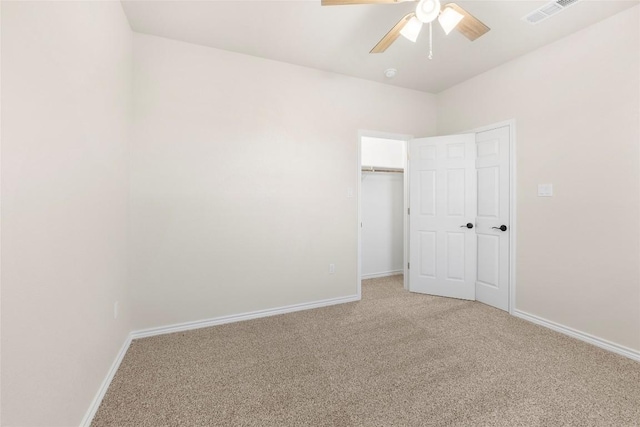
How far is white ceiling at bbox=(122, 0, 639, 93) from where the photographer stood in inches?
81.4

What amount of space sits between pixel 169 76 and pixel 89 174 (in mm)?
1438

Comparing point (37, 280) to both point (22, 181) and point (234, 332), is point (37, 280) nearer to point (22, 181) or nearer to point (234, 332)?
point (22, 181)

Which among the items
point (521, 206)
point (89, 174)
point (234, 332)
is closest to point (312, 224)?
point (234, 332)

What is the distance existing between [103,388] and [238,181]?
6.05 feet

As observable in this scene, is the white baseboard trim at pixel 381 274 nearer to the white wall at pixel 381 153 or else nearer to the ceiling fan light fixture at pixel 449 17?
the white wall at pixel 381 153

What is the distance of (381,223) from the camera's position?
441 cm

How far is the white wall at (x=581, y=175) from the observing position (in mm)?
2086

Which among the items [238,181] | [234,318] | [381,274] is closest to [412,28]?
[238,181]

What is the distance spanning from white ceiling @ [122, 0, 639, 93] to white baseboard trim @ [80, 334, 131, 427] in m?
2.67

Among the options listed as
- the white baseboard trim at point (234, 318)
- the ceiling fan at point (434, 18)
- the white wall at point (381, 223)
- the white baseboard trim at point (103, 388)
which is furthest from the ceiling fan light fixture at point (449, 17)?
the white baseboard trim at point (103, 388)

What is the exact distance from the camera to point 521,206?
110 inches

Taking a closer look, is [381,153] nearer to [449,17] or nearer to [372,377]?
[449,17]

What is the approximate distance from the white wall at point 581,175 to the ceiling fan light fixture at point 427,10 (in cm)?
169

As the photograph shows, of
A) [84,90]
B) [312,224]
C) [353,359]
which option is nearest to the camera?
[84,90]
